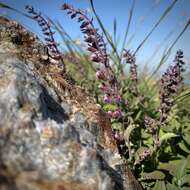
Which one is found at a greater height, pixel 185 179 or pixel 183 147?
pixel 183 147

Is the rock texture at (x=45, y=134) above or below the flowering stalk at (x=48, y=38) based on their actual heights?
below

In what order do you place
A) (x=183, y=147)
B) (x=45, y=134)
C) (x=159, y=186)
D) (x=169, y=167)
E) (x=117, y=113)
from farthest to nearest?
(x=183, y=147)
(x=117, y=113)
(x=169, y=167)
(x=159, y=186)
(x=45, y=134)

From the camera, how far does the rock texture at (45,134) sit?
3.46 feet

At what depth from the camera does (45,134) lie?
1.24 meters

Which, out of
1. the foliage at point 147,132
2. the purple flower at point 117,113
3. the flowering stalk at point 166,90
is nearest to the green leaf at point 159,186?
the foliage at point 147,132

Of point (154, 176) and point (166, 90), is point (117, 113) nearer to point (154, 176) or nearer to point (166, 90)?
point (166, 90)

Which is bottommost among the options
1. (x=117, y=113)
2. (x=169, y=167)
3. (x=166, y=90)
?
(x=169, y=167)

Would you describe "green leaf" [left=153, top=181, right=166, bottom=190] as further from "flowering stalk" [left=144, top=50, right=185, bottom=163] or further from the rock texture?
"flowering stalk" [left=144, top=50, right=185, bottom=163]

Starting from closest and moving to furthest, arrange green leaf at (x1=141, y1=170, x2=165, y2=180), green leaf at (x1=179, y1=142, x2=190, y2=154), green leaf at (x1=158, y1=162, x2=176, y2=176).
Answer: green leaf at (x1=141, y1=170, x2=165, y2=180) → green leaf at (x1=158, y1=162, x2=176, y2=176) → green leaf at (x1=179, y1=142, x2=190, y2=154)

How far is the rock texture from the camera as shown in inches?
41.6

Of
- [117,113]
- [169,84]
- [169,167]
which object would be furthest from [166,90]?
[169,167]

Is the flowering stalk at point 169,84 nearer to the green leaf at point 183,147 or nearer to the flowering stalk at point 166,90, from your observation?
the flowering stalk at point 166,90

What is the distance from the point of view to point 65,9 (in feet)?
7.39

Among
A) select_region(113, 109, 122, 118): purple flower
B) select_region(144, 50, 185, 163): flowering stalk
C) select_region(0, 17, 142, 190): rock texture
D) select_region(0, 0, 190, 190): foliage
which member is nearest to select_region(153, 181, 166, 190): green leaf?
select_region(0, 0, 190, 190): foliage
